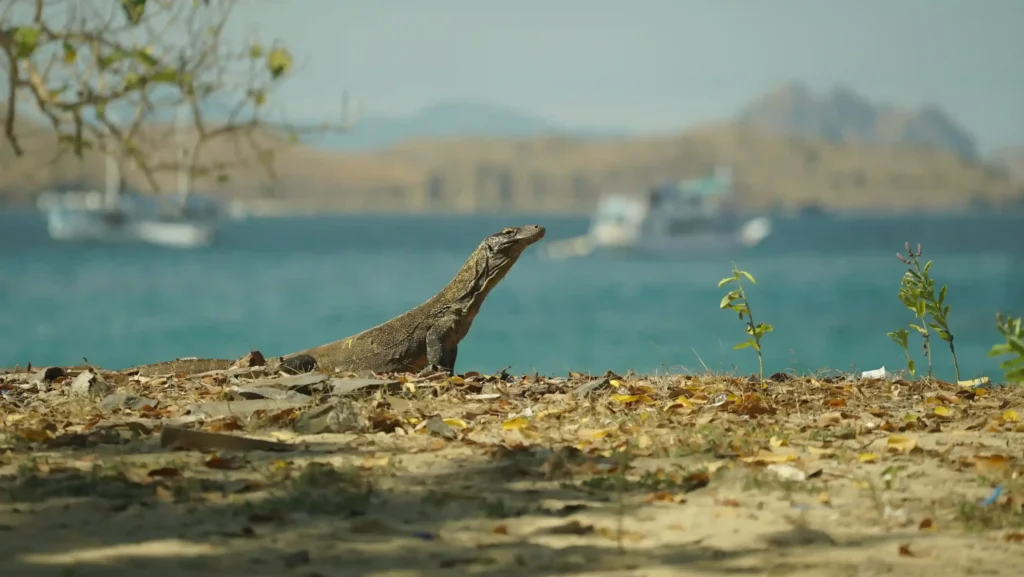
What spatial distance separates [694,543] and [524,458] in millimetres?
1235

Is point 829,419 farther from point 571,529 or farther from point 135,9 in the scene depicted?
point 135,9

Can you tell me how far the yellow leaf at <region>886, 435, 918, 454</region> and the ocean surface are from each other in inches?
95.1

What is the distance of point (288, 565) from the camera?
446cm

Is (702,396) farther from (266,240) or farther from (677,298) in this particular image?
(266,240)

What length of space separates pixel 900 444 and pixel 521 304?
6580 cm

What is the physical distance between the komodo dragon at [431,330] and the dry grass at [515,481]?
1.35 m

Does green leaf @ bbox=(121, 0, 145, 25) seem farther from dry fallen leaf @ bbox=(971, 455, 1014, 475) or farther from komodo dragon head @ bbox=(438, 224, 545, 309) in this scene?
dry fallen leaf @ bbox=(971, 455, 1014, 475)

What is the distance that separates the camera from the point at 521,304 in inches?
2827

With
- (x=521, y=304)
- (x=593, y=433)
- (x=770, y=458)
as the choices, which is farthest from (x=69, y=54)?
(x=521, y=304)

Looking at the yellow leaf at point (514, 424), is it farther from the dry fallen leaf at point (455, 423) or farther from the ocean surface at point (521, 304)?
the ocean surface at point (521, 304)

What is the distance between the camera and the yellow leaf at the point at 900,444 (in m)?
5.93

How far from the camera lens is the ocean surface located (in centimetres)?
5009

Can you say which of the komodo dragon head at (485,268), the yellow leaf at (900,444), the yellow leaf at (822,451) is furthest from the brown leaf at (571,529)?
the komodo dragon head at (485,268)

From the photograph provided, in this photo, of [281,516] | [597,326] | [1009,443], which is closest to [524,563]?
[281,516]
